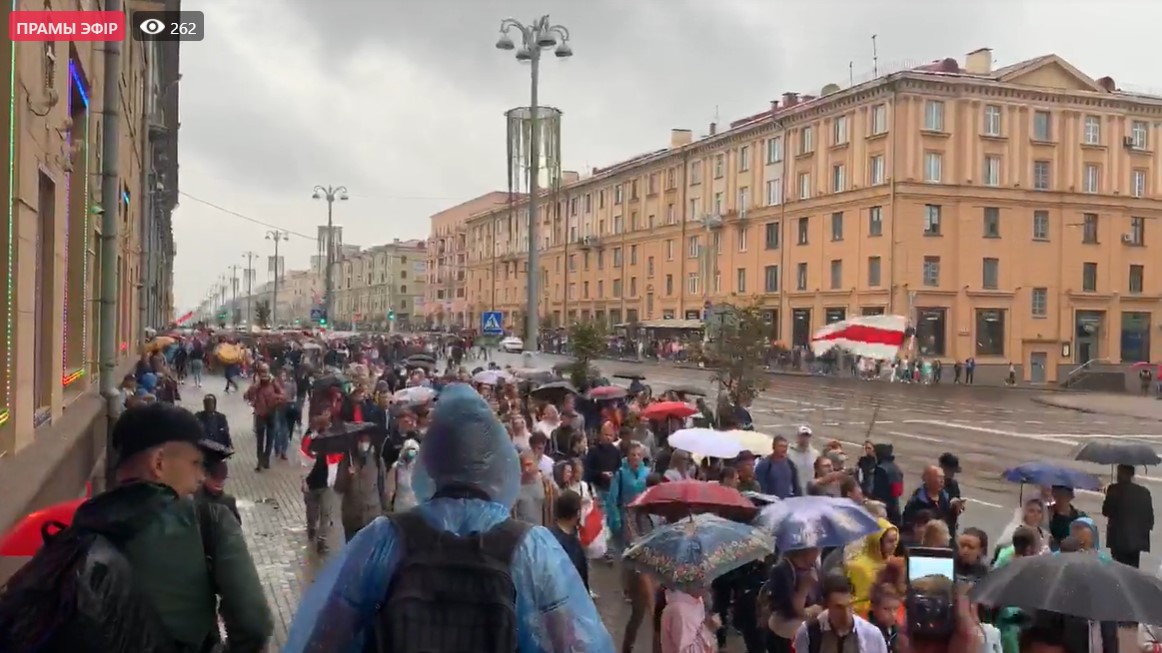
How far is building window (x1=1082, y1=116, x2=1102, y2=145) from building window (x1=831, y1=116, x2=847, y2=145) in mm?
12635

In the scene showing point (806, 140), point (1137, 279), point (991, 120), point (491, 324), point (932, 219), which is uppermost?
point (991, 120)

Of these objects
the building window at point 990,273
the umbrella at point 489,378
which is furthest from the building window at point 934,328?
the umbrella at point 489,378

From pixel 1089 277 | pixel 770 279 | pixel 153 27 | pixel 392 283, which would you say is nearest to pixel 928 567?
pixel 153 27

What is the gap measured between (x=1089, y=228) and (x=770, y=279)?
17.1 meters

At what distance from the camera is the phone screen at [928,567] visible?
19.8ft

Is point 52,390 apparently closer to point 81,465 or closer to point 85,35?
point 81,465

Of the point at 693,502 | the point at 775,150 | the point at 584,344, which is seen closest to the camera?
the point at 693,502

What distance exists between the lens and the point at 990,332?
52.3m

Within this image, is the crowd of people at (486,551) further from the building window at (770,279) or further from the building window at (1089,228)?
the building window at (1089,228)

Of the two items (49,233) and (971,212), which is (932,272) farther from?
(49,233)

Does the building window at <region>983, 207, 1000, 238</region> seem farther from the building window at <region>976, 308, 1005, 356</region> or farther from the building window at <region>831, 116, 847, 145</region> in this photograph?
the building window at <region>831, 116, 847, 145</region>

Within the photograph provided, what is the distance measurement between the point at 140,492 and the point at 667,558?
4154 millimetres

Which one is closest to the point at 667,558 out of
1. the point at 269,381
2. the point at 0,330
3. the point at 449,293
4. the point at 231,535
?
the point at 231,535

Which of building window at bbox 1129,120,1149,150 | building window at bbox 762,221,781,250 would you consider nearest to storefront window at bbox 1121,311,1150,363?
building window at bbox 1129,120,1149,150
